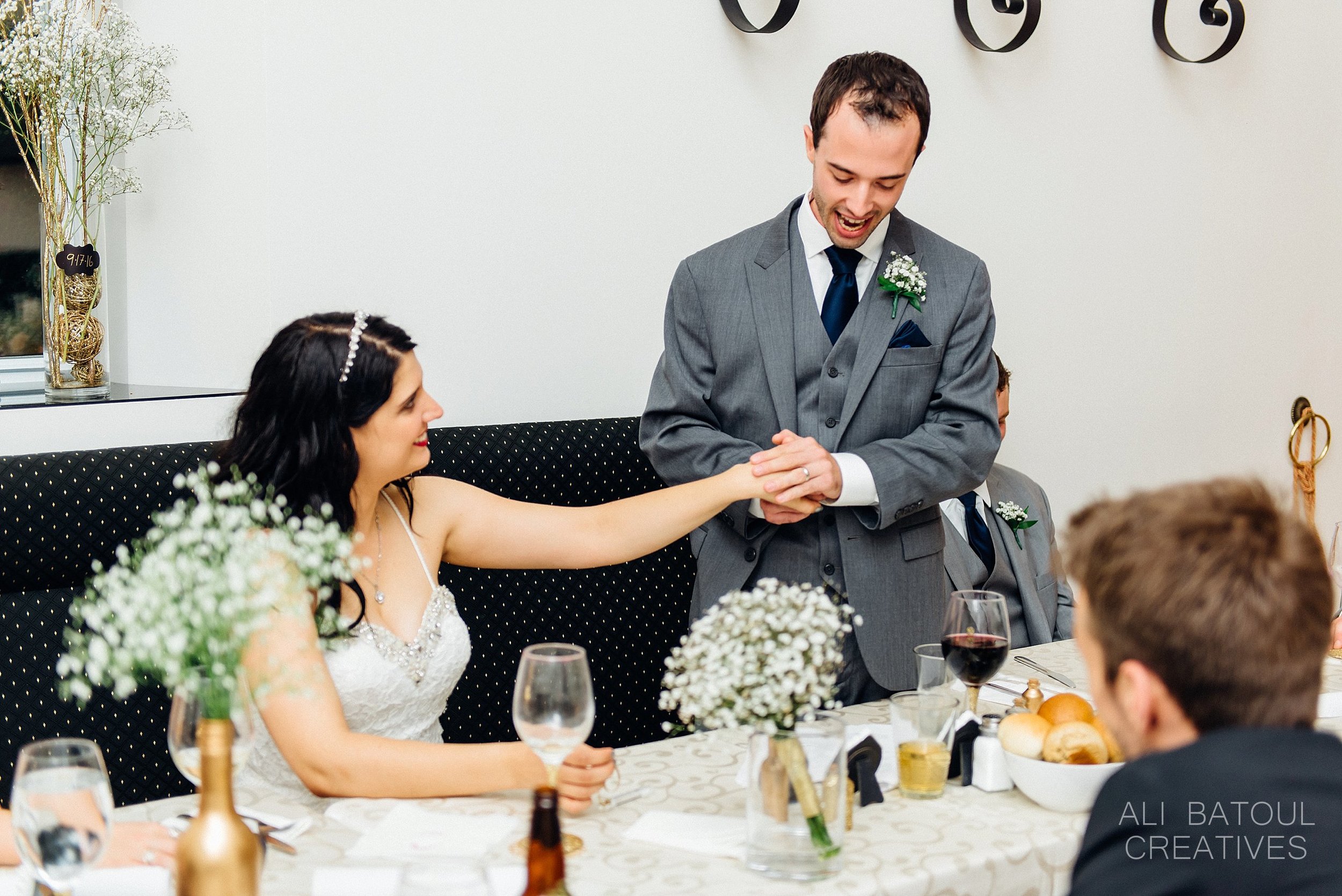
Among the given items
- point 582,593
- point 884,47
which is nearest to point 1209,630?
point 582,593

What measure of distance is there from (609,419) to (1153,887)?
2.02 metres

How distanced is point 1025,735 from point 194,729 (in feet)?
3.07

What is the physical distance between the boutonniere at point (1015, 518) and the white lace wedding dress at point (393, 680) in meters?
1.59

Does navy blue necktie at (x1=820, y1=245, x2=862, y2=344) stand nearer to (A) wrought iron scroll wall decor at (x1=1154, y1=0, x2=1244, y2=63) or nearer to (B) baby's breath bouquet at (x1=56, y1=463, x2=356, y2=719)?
(B) baby's breath bouquet at (x1=56, y1=463, x2=356, y2=719)

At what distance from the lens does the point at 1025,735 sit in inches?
61.6

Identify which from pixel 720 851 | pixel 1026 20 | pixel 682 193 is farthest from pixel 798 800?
pixel 1026 20

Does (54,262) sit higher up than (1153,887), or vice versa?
(54,262)

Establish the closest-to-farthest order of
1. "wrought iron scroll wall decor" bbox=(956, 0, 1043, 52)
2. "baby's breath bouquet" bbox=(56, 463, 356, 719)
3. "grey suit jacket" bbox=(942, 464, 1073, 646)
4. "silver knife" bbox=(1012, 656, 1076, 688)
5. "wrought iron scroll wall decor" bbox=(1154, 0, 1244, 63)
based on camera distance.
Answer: "baby's breath bouquet" bbox=(56, 463, 356, 719) < "silver knife" bbox=(1012, 656, 1076, 688) < "grey suit jacket" bbox=(942, 464, 1073, 646) < "wrought iron scroll wall decor" bbox=(956, 0, 1043, 52) < "wrought iron scroll wall decor" bbox=(1154, 0, 1244, 63)

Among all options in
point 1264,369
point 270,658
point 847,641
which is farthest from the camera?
point 1264,369

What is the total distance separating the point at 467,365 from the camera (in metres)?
2.85

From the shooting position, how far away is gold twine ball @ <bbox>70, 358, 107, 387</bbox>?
8.50 feet

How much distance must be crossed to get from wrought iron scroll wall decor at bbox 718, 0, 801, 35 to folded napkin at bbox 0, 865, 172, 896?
2386mm

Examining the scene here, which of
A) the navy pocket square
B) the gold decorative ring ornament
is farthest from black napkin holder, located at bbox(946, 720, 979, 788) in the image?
the gold decorative ring ornament

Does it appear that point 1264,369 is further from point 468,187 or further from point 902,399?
point 468,187
